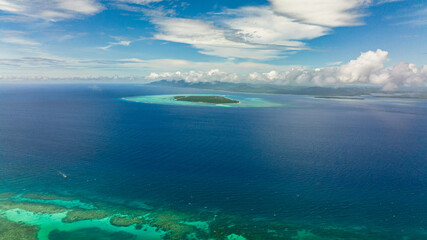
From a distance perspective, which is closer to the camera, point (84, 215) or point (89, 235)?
point (89, 235)

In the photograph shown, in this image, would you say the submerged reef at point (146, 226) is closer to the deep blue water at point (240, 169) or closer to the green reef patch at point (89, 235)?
the green reef patch at point (89, 235)

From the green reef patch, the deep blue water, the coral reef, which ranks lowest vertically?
the green reef patch

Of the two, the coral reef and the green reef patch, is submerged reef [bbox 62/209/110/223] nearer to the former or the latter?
the coral reef

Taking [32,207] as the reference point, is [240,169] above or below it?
above

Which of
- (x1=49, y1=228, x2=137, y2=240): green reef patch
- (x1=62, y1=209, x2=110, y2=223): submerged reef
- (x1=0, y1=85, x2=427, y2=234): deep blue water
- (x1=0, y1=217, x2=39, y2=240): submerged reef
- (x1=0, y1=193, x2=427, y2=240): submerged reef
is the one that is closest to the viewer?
(x1=0, y1=217, x2=39, y2=240): submerged reef

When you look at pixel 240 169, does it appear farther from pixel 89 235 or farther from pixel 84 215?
pixel 89 235

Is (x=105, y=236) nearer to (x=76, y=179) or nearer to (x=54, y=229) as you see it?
(x=54, y=229)

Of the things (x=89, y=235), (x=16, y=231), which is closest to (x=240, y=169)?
(x=89, y=235)

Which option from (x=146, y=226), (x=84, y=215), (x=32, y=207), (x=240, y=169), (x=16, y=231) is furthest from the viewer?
(x=240, y=169)

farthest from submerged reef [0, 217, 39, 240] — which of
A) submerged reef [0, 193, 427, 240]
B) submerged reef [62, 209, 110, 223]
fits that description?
submerged reef [62, 209, 110, 223]
